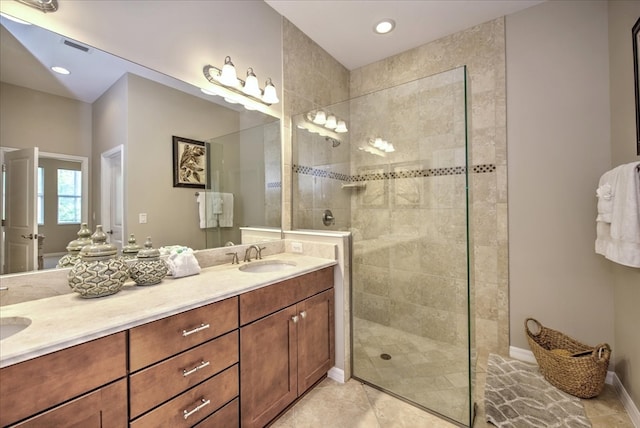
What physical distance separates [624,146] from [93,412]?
2.96 meters

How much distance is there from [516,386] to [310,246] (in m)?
1.73

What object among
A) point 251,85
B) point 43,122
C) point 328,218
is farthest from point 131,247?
A: point 328,218

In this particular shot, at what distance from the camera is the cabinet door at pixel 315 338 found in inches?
63.5

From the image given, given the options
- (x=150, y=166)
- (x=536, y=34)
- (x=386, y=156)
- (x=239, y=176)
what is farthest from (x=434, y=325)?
(x=536, y=34)

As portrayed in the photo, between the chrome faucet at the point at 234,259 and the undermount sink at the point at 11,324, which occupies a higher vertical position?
the chrome faucet at the point at 234,259

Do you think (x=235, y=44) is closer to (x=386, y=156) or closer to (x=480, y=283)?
(x=386, y=156)

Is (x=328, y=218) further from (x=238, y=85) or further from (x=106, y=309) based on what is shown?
(x=106, y=309)

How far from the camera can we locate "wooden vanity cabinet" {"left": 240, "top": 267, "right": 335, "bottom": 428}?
130 cm

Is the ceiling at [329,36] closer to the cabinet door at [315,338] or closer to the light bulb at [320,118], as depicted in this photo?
the light bulb at [320,118]

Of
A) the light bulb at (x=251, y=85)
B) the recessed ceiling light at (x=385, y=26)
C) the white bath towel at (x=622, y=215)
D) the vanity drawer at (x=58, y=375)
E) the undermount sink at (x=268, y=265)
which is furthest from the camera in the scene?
the recessed ceiling light at (x=385, y=26)

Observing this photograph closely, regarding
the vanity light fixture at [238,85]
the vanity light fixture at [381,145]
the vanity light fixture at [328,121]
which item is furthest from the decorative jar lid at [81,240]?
the vanity light fixture at [381,145]

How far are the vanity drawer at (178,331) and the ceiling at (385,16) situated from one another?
2338mm

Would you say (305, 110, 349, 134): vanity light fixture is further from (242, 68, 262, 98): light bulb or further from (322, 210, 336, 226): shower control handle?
(322, 210, 336, 226): shower control handle

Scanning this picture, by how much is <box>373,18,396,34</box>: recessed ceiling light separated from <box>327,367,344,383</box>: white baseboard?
2.86 meters
